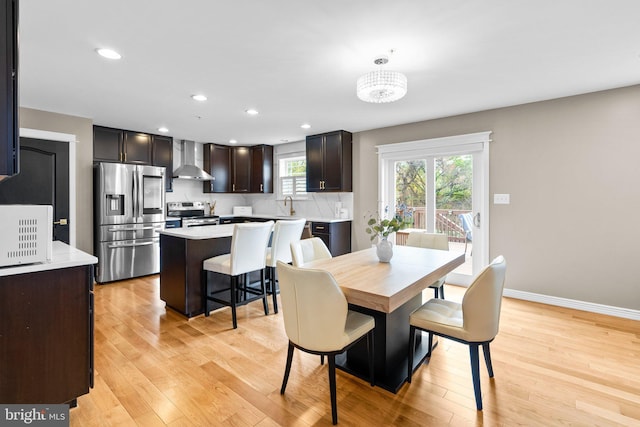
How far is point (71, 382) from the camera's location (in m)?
1.74

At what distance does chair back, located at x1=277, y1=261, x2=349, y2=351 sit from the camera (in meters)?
1.63

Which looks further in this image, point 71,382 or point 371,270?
point 371,270

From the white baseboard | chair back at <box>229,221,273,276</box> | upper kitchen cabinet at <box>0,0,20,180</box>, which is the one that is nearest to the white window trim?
chair back at <box>229,221,273,276</box>

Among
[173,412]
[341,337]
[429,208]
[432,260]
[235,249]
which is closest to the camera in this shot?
[341,337]

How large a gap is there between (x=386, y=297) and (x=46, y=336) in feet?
5.86

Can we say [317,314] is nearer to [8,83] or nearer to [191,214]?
[8,83]

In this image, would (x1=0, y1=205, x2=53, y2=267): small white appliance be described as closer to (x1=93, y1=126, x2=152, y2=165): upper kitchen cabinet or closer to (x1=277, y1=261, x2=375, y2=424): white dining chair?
(x1=277, y1=261, x2=375, y2=424): white dining chair

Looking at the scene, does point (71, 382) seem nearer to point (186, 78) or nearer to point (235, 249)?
point (235, 249)

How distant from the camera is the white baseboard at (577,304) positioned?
3.21 meters

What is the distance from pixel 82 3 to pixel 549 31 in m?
2.98

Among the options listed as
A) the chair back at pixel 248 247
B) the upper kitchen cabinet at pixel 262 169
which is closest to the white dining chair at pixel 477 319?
the chair back at pixel 248 247

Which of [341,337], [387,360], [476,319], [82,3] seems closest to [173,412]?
[341,337]

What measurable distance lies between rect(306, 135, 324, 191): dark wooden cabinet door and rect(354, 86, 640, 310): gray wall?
221cm

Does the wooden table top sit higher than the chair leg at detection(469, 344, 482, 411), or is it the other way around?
the wooden table top
